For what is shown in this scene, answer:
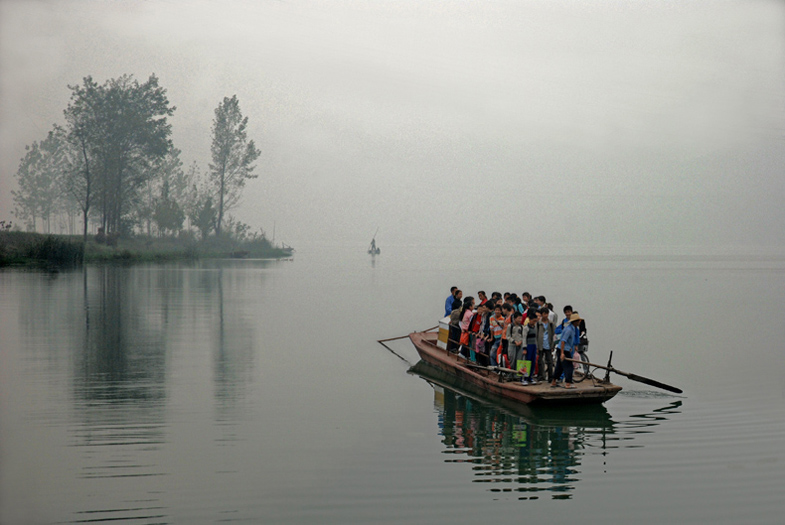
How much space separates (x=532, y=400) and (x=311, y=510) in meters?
6.10

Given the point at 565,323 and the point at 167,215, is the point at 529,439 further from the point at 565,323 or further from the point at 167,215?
the point at 167,215

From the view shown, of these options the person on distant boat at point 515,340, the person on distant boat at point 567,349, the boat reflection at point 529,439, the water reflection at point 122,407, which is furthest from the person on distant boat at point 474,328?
the water reflection at point 122,407

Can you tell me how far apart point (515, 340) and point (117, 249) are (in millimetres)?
61422

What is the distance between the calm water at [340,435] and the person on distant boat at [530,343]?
2.90 feet

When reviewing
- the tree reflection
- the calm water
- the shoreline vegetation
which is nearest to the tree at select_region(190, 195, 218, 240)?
the shoreline vegetation

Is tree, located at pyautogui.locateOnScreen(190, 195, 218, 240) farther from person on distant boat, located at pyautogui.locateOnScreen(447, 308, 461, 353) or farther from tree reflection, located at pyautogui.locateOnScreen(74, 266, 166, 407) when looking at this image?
person on distant boat, located at pyautogui.locateOnScreen(447, 308, 461, 353)

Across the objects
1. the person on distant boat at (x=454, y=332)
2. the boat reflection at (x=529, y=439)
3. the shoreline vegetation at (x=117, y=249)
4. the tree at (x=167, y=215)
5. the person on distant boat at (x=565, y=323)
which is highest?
the tree at (x=167, y=215)

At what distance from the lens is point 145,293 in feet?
129

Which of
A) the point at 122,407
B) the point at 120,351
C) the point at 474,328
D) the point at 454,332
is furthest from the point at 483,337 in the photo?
the point at 120,351

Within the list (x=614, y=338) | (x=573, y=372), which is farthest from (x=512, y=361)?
(x=614, y=338)

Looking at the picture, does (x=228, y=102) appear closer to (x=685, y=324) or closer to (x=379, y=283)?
(x=379, y=283)

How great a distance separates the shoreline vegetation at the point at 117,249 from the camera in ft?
185

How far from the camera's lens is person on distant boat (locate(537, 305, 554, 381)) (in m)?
14.8

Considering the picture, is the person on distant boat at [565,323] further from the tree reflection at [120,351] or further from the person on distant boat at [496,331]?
the tree reflection at [120,351]
